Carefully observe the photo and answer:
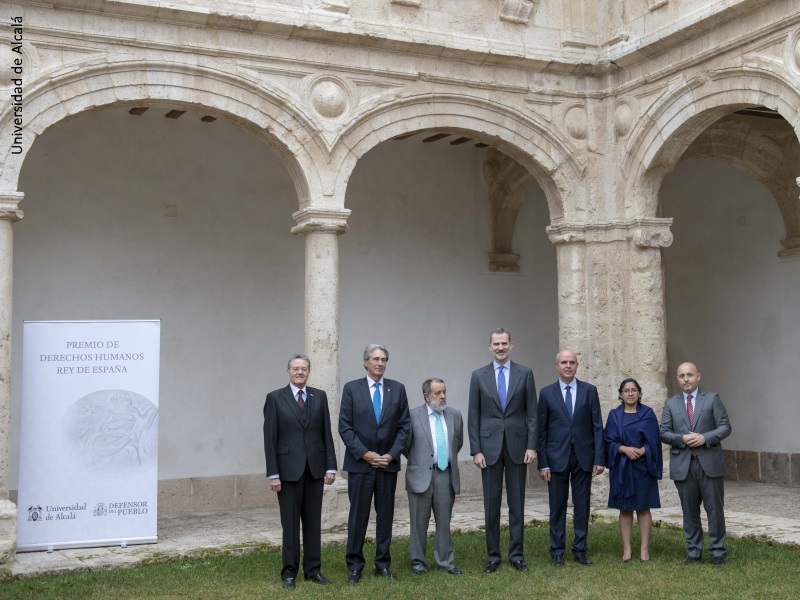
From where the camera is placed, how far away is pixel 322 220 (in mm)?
8609

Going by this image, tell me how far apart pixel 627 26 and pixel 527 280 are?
3462 millimetres

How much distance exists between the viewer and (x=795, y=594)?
5.79 meters

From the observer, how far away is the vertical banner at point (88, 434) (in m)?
7.36

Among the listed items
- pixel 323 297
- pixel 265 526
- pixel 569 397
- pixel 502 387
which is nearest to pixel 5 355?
pixel 323 297

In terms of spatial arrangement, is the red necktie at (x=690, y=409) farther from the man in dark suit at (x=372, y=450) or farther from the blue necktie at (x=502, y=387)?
the man in dark suit at (x=372, y=450)

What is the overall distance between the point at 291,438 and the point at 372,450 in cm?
52

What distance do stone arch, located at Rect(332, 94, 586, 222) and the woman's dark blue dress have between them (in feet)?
10.8

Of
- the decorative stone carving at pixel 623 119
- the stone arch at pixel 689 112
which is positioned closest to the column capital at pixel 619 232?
the stone arch at pixel 689 112

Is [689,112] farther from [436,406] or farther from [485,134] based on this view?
[436,406]

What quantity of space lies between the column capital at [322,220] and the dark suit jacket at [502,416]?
2.52 metres

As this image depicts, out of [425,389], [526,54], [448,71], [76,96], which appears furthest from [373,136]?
[425,389]

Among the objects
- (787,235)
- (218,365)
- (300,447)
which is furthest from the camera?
(787,235)

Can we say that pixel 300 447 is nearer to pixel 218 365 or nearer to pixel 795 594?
pixel 795 594

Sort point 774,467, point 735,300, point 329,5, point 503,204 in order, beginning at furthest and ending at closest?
point 735,300
point 503,204
point 774,467
point 329,5
